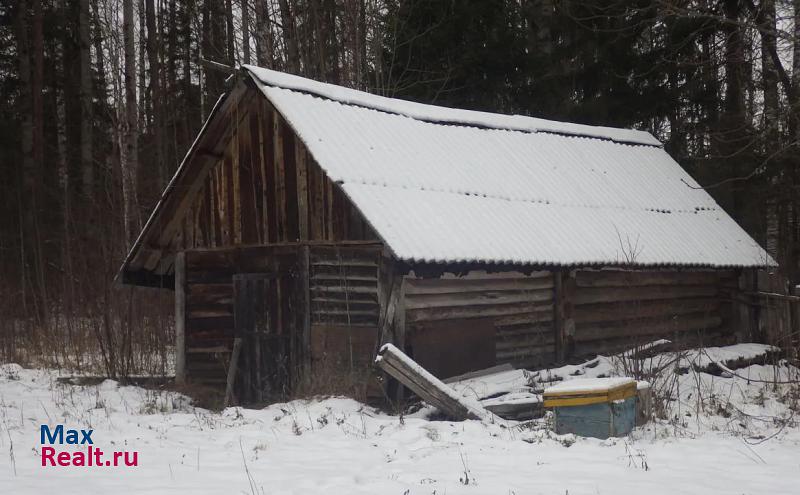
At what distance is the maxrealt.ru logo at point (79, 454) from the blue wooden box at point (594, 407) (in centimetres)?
421

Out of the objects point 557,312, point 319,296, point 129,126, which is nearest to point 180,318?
point 319,296

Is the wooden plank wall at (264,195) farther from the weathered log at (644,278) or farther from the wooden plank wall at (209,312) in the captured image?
the weathered log at (644,278)

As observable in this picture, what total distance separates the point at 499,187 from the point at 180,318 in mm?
5973

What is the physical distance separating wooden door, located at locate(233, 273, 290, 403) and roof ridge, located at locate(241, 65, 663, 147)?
3.15 m

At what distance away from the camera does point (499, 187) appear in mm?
13281

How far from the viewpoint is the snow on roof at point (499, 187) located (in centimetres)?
1096

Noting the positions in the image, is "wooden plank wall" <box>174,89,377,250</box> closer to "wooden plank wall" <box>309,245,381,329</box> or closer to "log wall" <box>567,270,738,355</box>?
"wooden plank wall" <box>309,245,381,329</box>

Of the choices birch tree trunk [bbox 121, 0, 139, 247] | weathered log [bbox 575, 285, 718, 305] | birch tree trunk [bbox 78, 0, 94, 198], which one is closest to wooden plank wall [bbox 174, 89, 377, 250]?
birch tree trunk [bbox 121, 0, 139, 247]

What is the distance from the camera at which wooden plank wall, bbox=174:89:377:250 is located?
11.2 m

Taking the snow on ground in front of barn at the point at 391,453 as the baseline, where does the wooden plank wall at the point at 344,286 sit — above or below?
above

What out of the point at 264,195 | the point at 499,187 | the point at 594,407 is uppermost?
the point at 499,187

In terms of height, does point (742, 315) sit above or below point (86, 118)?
below

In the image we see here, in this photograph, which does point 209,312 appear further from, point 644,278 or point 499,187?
point 644,278

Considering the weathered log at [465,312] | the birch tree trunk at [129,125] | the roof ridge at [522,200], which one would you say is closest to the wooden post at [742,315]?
the roof ridge at [522,200]
